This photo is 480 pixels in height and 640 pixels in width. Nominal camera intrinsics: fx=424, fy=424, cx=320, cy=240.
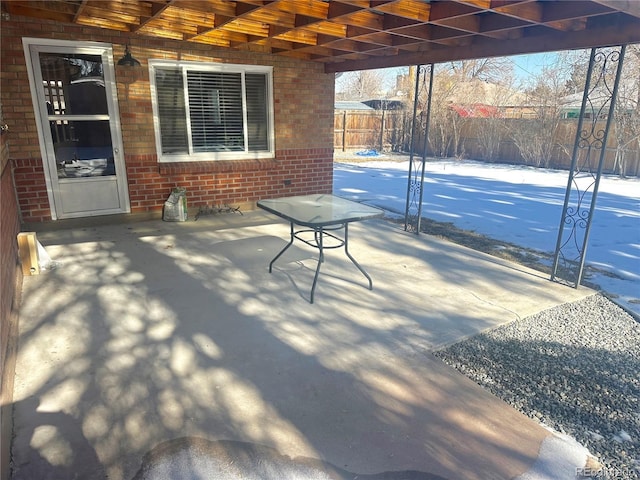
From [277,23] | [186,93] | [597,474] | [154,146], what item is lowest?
[597,474]

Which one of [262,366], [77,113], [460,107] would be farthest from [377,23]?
[460,107]

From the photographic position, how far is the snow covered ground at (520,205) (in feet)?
17.0

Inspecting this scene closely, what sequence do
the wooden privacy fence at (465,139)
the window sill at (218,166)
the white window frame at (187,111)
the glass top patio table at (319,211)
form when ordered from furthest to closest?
1. the wooden privacy fence at (465,139)
2. the window sill at (218,166)
3. the white window frame at (187,111)
4. the glass top patio table at (319,211)

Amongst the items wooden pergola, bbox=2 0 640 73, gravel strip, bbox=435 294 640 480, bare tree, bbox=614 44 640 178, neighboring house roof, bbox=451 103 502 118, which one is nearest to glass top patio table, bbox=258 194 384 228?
gravel strip, bbox=435 294 640 480

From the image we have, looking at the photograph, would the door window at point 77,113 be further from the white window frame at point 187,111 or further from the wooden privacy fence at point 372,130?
the wooden privacy fence at point 372,130

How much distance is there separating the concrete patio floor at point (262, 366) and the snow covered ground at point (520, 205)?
1.32 meters

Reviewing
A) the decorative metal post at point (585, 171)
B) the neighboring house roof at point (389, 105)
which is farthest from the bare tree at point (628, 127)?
the neighboring house roof at point (389, 105)

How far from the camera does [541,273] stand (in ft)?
15.3

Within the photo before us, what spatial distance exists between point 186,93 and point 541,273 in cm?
542

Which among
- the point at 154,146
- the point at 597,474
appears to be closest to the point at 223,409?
the point at 597,474

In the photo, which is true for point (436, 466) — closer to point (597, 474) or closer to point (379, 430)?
point (379, 430)

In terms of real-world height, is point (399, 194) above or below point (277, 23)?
below

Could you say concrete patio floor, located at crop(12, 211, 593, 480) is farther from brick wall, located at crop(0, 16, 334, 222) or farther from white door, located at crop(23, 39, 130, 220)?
brick wall, located at crop(0, 16, 334, 222)

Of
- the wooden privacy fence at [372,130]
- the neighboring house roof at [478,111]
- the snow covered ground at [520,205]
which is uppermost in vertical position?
the neighboring house roof at [478,111]
